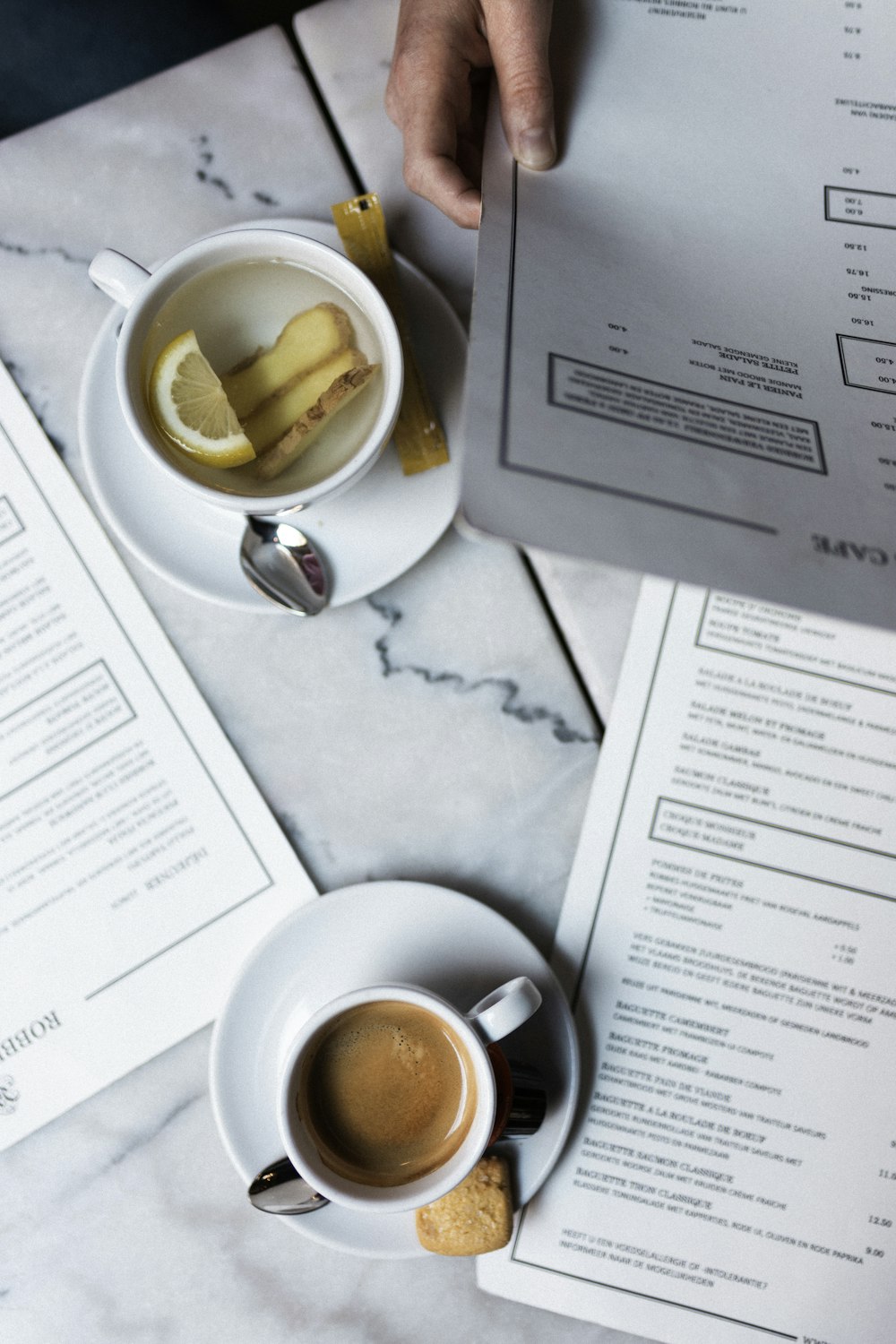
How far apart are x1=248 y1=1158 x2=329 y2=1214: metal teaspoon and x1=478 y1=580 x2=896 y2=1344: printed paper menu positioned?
0.47 feet

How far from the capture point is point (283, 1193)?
0.57 meters

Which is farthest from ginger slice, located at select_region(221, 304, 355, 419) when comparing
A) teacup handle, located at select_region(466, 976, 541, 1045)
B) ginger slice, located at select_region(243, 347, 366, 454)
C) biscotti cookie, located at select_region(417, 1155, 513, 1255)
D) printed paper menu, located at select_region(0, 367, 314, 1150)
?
biscotti cookie, located at select_region(417, 1155, 513, 1255)

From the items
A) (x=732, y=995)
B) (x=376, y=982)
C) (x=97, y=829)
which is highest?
(x=97, y=829)

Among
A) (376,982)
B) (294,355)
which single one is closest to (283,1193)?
(376,982)

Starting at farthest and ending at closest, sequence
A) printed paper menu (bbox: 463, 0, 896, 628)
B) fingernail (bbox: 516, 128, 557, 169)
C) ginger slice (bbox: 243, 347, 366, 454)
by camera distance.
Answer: ginger slice (bbox: 243, 347, 366, 454), fingernail (bbox: 516, 128, 557, 169), printed paper menu (bbox: 463, 0, 896, 628)

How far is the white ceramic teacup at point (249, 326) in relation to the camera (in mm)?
528

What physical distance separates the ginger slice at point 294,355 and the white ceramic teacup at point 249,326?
0.01 metres

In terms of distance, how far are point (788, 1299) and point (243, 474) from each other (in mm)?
635

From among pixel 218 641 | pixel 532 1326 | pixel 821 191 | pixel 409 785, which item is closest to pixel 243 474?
pixel 218 641

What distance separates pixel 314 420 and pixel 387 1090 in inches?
16.6

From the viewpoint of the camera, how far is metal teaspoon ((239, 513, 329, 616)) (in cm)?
58

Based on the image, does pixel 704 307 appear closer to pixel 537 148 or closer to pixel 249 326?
pixel 537 148

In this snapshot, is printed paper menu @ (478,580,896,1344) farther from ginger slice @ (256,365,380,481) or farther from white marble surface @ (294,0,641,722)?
ginger slice @ (256,365,380,481)

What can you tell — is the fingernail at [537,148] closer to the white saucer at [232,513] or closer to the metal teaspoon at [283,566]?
the white saucer at [232,513]
